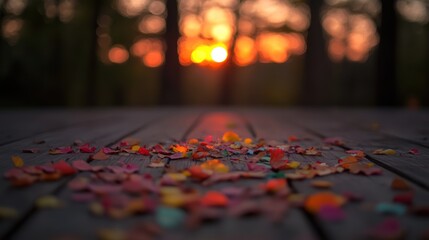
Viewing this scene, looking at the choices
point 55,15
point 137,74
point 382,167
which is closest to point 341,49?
point 137,74

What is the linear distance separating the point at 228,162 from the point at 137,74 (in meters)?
17.4

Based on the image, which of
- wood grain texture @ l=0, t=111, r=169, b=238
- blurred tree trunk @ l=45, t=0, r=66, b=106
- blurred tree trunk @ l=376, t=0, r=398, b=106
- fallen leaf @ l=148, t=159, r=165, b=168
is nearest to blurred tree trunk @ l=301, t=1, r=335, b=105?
blurred tree trunk @ l=376, t=0, r=398, b=106

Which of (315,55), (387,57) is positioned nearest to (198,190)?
(387,57)

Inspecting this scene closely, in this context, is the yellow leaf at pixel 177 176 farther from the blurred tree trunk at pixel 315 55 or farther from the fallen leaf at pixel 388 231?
the blurred tree trunk at pixel 315 55

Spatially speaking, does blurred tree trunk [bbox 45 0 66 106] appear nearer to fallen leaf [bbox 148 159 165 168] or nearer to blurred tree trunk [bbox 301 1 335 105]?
blurred tree trunk [bbox 301 1 335 105]

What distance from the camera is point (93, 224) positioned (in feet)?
2.79

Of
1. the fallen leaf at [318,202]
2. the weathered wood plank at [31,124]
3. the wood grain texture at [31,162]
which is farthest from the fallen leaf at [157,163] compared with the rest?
the weathered wood plank at [31,124]

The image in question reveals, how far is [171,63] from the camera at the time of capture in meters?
8.24

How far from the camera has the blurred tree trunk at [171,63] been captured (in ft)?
26.8

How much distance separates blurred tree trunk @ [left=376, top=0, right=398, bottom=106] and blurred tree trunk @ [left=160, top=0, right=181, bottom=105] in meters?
4.02

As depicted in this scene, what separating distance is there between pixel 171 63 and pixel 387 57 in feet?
13.9

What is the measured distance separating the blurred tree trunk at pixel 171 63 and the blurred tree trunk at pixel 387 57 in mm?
4023

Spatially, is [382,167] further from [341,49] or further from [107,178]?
[341,49]

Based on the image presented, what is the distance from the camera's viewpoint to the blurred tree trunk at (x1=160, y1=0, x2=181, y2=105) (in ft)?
26.8
